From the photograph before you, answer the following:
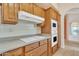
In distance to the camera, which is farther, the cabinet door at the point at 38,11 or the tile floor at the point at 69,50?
the cabinet door at the point at 38,11

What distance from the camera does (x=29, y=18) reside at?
1.87m

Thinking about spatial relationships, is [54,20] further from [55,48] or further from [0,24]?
[0,24]

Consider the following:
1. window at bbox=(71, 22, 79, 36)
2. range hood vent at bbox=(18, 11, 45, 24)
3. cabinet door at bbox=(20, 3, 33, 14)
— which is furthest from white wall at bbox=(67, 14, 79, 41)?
cabinet door at bbox=(20, 3, 33, 14)

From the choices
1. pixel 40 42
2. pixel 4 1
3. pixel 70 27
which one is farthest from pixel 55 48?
pixel 4 1

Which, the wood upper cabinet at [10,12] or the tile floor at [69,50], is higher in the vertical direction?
the wood upper cabinet at [10,12]

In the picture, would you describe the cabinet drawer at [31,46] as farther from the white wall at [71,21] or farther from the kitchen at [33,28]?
the white wall at [71,21]

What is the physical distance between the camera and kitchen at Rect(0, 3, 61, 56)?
161 centimetres

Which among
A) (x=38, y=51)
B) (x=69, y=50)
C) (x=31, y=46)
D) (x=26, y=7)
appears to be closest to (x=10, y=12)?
(x=26, y=7)

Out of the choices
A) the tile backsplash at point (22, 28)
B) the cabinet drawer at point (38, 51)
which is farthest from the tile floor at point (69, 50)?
the tile backsplash at point (22, 28)

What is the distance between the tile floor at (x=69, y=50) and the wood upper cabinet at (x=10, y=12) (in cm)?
73

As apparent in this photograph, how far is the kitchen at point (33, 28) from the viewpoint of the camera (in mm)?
1605

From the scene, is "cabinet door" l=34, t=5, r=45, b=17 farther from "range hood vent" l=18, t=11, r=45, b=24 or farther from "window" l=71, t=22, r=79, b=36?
"window" l=71, t=22, r=79, b=36

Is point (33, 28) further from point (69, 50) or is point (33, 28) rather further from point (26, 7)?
point (69, 50)

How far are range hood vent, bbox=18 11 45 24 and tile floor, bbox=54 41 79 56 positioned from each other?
50 centimetres
